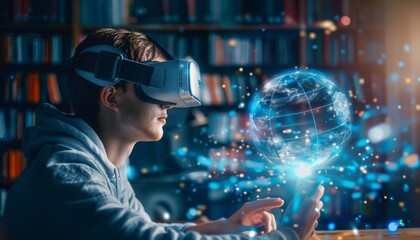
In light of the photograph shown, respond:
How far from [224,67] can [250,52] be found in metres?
0.21

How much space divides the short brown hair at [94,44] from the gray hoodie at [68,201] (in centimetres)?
16

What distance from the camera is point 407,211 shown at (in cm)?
391

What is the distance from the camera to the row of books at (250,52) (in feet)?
13.5

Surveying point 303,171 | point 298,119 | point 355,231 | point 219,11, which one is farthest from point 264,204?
point 219,11

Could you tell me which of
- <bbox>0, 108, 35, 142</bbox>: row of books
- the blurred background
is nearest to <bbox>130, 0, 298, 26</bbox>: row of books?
the blurred background

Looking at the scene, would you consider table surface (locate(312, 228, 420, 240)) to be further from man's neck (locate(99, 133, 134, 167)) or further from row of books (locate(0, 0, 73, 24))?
row of books (locate(0, 0, 73, 24))

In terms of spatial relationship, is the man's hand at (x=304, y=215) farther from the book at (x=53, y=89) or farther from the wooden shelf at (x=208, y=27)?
the book at (x=53, y=89)

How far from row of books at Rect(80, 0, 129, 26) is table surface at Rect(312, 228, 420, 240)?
2.84 meters

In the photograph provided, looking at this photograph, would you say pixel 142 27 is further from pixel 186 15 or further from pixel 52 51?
pixel 52 51

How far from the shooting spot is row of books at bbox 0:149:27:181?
4113 mm

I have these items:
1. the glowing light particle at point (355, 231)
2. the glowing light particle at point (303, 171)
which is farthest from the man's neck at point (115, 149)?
the glowing light particle at point (355, 231)

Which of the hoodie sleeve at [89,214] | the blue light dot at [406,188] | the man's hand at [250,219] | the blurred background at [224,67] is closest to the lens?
the hoodie sleeve at [89,214]

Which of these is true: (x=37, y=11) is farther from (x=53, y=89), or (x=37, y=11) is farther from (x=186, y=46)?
(x=186, y=46)

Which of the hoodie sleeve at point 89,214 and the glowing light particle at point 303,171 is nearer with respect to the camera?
the hoodie sleeve at point 89,214
